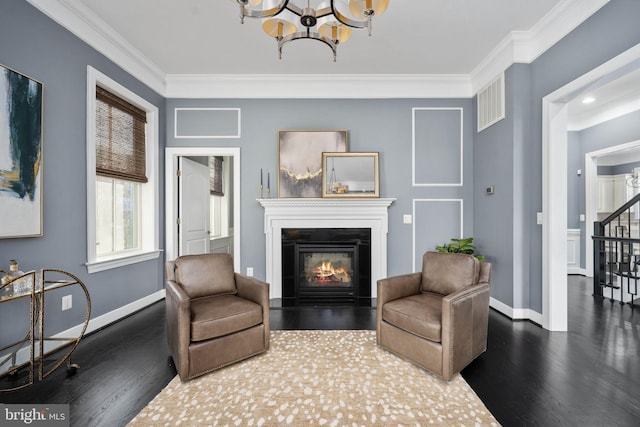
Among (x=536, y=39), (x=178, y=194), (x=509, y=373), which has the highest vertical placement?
(x=536, y=39)

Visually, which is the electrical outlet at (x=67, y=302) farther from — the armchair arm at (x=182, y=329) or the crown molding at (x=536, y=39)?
the crown molding at (x=536, y=39)

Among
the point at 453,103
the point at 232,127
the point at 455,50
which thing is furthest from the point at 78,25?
the point at 453,103

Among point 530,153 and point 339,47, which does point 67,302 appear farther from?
point 530,153

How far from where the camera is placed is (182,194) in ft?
13.3

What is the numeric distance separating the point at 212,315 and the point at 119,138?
97.3 inches

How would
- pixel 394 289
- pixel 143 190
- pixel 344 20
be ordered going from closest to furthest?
pixel 344 20
pixel 394 289
pixel 143 190

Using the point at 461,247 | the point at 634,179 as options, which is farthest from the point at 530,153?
the point at 634,179

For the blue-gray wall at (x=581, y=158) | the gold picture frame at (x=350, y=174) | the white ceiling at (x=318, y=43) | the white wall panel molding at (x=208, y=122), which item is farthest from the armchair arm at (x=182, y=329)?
the blue-gray wall at (x=581, y=158)

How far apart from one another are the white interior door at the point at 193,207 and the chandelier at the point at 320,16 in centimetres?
271

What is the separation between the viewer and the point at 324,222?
153 inches

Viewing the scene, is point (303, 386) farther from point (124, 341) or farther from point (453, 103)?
point (453, 103)

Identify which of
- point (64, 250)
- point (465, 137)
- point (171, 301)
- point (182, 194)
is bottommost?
point (171, 301)

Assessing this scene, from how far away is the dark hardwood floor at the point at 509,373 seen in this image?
166 cm

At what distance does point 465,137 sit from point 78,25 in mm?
4485
